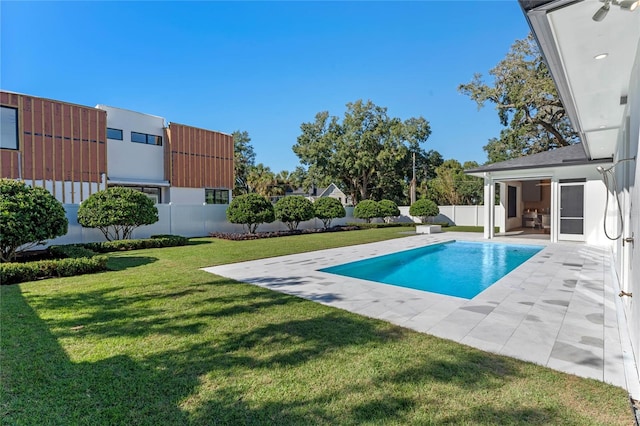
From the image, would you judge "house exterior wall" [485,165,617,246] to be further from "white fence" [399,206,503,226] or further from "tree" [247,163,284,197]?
"tree" [247,163,284,197]

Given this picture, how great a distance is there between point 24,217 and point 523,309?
998 cm

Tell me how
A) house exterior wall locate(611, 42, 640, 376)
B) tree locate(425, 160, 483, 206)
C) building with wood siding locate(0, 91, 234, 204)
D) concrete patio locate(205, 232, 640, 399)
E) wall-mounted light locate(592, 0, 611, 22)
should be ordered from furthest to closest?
tree locate(425, 160, 483, 206), building with wood siding locate(0, 91, 234, 204), concrete patio locate(205, 232, 640, 399), house exterior wall locate(611, 42, 640, 376), wall-mounted light locate(592, 0, 611, 22)

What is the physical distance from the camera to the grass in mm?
2223

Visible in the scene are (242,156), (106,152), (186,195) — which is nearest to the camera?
(106,152)

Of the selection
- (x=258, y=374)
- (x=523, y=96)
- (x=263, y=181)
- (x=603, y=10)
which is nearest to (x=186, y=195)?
(x=263, y=181)

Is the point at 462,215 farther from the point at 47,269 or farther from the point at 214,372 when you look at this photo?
the point at 214,372

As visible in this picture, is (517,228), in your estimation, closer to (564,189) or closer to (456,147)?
(564,189)

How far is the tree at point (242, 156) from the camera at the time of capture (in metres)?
42.9

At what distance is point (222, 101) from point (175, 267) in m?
14.6

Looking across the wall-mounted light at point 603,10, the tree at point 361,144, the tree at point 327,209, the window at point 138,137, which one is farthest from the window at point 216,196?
the wall-mounted light at point 603,10

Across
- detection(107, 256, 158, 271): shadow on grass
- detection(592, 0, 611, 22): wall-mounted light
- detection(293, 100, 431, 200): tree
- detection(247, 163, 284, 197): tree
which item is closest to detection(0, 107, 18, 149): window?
detection(107, 256, 158, 271): shadow on grass

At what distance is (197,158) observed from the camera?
22.5 meters

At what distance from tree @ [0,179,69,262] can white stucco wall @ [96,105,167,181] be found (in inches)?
491

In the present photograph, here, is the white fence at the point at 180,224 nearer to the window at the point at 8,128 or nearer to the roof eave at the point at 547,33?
the window at the point at 8,128
